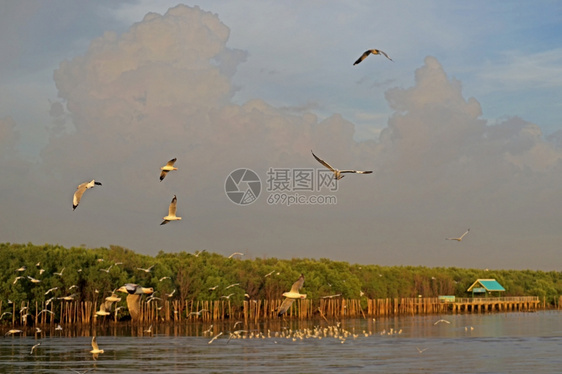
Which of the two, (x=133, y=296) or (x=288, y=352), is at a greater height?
(x=133, y=296)

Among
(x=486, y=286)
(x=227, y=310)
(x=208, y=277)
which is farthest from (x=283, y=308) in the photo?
(x=486, y=286)

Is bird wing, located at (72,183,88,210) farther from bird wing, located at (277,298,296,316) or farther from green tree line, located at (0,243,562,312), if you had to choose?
green tree line, located at (0,243,562,312)

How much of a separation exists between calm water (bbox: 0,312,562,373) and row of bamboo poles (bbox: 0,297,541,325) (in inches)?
213

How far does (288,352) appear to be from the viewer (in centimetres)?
5325

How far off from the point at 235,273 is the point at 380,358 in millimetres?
51497

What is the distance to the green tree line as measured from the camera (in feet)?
261

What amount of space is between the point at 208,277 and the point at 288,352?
41.6 meters

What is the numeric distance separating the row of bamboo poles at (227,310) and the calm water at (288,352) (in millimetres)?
5418

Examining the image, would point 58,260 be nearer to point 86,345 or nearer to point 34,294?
point 34,294

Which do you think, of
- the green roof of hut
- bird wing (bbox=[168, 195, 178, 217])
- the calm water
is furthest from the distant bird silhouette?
the green roof of hut

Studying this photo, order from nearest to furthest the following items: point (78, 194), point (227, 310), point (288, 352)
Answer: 1. point (78, 194)
2. point (288, 352)
3. point (227, 310)

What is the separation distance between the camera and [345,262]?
4732 inches

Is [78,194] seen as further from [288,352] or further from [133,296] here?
[288,352]

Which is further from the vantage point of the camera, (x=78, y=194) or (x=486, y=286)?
(x=486, y=286)
